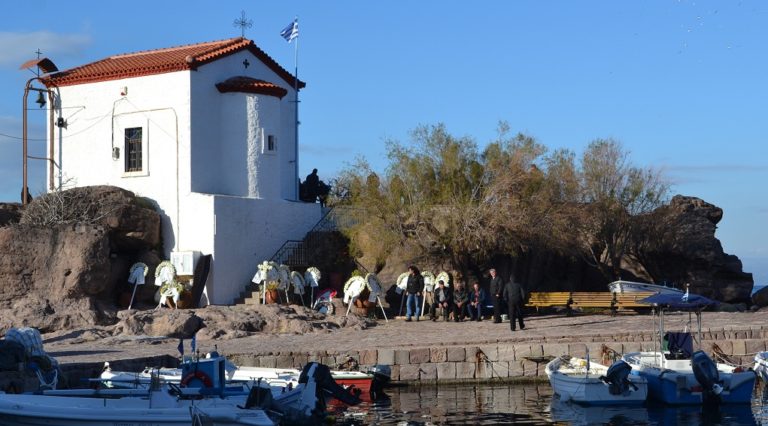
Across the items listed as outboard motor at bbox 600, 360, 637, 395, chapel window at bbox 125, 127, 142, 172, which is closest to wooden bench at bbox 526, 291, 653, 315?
outboard motor at bbox 600, 360, 637, 395

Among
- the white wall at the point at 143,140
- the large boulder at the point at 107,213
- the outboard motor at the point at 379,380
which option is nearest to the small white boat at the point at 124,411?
the outboard motor at the point at 379,380

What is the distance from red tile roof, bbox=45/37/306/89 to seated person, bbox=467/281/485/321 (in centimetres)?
1222

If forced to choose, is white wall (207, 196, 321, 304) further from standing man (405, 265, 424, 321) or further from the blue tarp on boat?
the blue tarp on boat

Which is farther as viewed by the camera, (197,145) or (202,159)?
(202,159)

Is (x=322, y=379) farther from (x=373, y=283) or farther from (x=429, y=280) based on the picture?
(x=429, y=280)

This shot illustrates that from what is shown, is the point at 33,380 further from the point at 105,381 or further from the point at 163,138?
the point at 163,138

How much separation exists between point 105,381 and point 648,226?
24.9m

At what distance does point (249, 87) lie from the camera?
3822 cm

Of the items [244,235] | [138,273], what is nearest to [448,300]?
[244,235]

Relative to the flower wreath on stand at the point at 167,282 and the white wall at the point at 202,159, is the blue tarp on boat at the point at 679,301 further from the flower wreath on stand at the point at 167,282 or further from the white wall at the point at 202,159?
the white wall at the point at 202,159

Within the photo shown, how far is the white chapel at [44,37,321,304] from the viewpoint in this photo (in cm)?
3678

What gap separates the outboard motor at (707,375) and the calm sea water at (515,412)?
1.04ft

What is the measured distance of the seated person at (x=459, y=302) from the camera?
32688 millimetres

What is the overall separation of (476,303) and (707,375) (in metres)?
11.3
